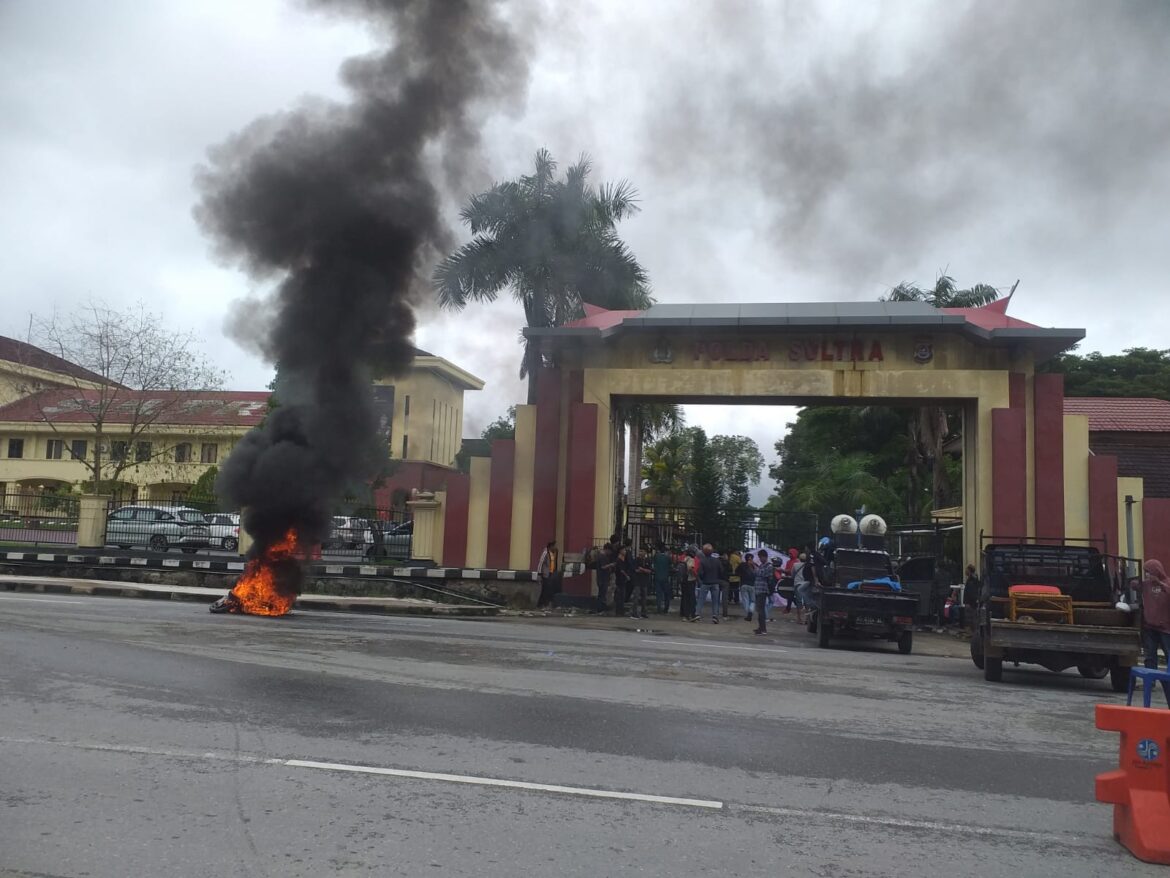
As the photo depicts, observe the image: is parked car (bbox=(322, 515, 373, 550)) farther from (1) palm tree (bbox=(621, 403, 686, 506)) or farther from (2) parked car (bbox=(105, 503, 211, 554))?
(1) palm tree (bbox=(621, 403, 686, 506))

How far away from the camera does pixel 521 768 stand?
5797 millimetres

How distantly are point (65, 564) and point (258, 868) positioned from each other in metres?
20.6

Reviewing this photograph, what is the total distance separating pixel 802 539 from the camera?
76.4ft

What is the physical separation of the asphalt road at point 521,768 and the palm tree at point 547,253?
16.7 meters

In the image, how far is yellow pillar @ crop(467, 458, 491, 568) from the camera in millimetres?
20281

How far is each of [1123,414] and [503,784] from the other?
90.6 feet

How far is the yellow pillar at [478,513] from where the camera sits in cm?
2028

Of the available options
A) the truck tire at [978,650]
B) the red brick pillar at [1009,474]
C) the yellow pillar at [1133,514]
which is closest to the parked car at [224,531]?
the red brick pillar at [1009,474]

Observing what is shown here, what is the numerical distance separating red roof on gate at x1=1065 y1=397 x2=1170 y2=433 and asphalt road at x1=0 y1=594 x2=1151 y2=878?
18.8 metres

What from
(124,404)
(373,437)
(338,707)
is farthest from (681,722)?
(124,404)

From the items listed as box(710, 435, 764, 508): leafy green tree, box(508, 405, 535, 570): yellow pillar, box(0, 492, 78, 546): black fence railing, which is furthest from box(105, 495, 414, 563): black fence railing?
box(710, 435, 764, 508): leafy green tree

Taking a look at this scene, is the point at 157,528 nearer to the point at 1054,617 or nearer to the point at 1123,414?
the point at 1054,617

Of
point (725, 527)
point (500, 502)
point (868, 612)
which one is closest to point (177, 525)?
point (500, 502)

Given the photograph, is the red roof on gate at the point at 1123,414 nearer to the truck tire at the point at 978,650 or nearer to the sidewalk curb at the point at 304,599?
the truck tire at the point at 978,650
